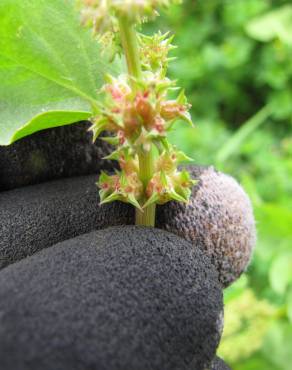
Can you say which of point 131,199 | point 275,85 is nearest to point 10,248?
point 131,199

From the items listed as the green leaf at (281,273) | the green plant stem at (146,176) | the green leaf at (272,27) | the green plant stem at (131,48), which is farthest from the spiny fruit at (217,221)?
the green leaf at (272,27)

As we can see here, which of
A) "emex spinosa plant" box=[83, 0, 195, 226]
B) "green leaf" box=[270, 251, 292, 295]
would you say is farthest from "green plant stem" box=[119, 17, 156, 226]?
"green leaf" box=[270, 251, 292, 295]

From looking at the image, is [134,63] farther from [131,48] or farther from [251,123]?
[251,123]

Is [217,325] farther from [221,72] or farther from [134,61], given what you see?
[221,72]

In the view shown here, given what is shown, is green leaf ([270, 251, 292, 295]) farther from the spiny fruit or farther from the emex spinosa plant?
the emex spinosa plant

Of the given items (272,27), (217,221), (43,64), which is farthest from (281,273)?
(272,27)

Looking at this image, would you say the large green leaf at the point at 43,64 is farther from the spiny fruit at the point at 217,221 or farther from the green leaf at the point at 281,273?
the green leaf at the point at 281,273
